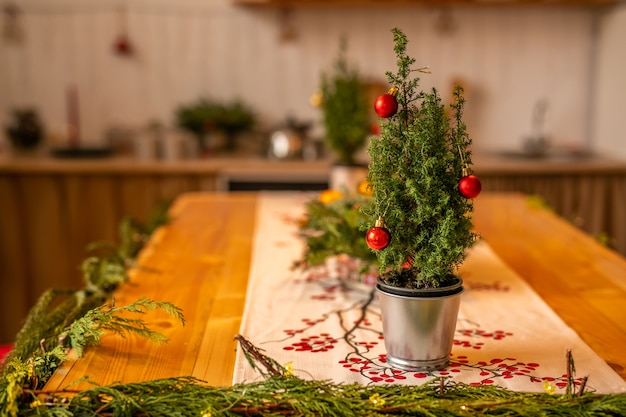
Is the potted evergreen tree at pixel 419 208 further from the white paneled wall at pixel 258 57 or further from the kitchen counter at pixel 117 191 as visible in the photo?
the white paneled wall at pixel 258 57

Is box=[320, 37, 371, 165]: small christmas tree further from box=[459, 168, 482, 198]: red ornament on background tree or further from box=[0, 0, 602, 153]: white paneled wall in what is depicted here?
box=[0, 0, 602, 153]: white paneled wall

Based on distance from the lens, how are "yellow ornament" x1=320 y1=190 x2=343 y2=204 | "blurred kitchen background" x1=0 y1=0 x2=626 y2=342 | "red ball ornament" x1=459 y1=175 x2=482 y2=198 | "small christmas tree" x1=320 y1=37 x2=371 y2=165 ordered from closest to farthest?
1. "red ball ornament" x1=459 y1=175 x2=482 y2=198
2. "yellow ornament" x1=320 y1=190 x2=343 y2=204
3. "small christmas tree" x1=320 y1=37 x2=371 y2=165
4. "blurred kitchen background" x1=0 y1=0 x2=626 y2=342

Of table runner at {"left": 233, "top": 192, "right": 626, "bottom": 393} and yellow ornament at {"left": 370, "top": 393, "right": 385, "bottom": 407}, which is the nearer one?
yellow ornament at {"left": 370, "top": 393, "right": 385, "bottom": 407}

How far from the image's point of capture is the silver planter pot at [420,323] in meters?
1.24

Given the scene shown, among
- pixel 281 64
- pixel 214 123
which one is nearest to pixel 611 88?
pixel 281 64

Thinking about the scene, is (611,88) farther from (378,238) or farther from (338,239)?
(378,238)

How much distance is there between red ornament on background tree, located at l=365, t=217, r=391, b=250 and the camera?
1.21 meters

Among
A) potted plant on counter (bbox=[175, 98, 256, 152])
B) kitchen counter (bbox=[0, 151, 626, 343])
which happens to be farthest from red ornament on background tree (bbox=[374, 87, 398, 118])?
potted plant on counter (bbox=[175, 98, 256, 152])

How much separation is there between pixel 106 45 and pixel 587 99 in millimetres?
2759

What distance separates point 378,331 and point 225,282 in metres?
0.52

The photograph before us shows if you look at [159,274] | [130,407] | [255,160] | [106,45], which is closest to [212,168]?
[255,160]

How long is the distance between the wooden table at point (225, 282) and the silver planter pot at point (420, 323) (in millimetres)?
274

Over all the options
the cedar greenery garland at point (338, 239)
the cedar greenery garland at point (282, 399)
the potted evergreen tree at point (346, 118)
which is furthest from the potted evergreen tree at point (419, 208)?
the potted evergreen tree at point (346, 118)

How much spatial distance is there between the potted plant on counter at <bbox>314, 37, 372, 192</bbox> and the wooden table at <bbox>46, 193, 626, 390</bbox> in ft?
1.26
